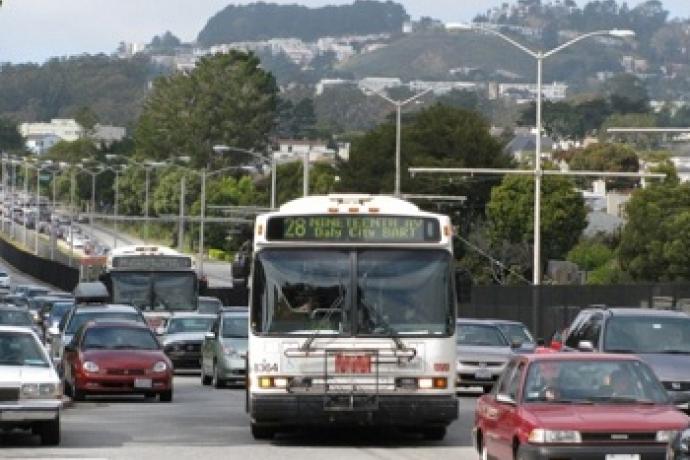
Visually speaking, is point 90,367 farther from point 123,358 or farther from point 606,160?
point 606,160

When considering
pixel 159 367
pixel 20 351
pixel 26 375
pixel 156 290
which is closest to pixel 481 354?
pixel 159 367

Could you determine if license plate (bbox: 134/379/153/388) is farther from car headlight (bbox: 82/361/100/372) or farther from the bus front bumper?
the bus front bumper

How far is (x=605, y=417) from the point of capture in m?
19.1

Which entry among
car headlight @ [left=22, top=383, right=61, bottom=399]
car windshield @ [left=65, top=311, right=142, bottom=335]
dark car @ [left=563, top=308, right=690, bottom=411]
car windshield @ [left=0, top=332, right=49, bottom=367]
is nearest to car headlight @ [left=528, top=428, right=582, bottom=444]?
car headlight @ [left=22, top=383, right=61, bottom=399]

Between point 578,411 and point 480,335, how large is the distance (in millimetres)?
20804

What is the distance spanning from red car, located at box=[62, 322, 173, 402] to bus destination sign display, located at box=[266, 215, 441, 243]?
10.2 metres

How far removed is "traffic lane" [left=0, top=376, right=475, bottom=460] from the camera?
965 inches

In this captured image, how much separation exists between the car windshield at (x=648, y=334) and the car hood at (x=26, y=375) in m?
7.37

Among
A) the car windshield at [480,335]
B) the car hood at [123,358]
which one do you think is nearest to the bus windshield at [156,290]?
the car windshield at [480,335]

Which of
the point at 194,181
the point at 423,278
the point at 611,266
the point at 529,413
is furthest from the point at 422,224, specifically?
the point at 194,181

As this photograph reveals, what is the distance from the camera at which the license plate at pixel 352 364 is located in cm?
2512

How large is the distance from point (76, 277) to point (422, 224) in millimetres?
84388

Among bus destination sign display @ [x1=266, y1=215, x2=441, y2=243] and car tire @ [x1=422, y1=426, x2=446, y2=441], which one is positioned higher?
bus destination sign display @ [x1=266, y1=215, x2=441, y2=243]

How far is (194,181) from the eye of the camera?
167750mm
